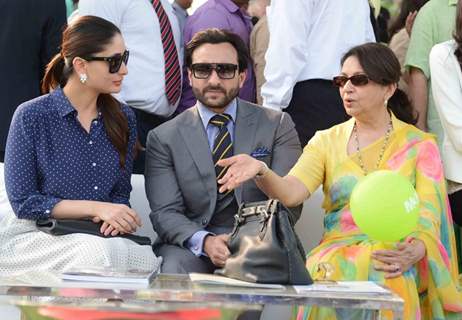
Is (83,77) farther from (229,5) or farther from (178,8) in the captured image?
(178,8)

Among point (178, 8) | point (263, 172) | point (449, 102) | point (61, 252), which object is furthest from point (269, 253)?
point (178, 8)

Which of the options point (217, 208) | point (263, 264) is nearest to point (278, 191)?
point (217, 208)

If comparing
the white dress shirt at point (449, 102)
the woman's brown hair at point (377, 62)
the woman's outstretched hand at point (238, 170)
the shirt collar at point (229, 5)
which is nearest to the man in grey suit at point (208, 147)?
the woman's brown hair at point (377, 62)

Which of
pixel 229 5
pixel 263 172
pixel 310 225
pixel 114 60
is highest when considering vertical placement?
pixel 229 5

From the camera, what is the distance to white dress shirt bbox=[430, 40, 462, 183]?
4996mm

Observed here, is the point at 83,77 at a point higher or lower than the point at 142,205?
higher

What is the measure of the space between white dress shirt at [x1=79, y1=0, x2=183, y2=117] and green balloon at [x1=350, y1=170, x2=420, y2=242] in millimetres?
2053

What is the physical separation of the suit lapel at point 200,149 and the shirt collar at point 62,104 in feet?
1.84

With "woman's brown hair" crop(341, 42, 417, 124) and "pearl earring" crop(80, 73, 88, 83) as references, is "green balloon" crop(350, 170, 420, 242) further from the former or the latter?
"pearl earring" crop(80, 73, 88, 83)

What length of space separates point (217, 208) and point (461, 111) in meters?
1.31

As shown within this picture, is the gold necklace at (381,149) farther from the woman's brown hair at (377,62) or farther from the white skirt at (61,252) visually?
the white skirt at (61,252)

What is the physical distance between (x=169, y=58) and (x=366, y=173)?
5.24 ft

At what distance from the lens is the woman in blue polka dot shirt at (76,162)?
14.4 ft

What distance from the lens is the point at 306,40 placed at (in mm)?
5383
